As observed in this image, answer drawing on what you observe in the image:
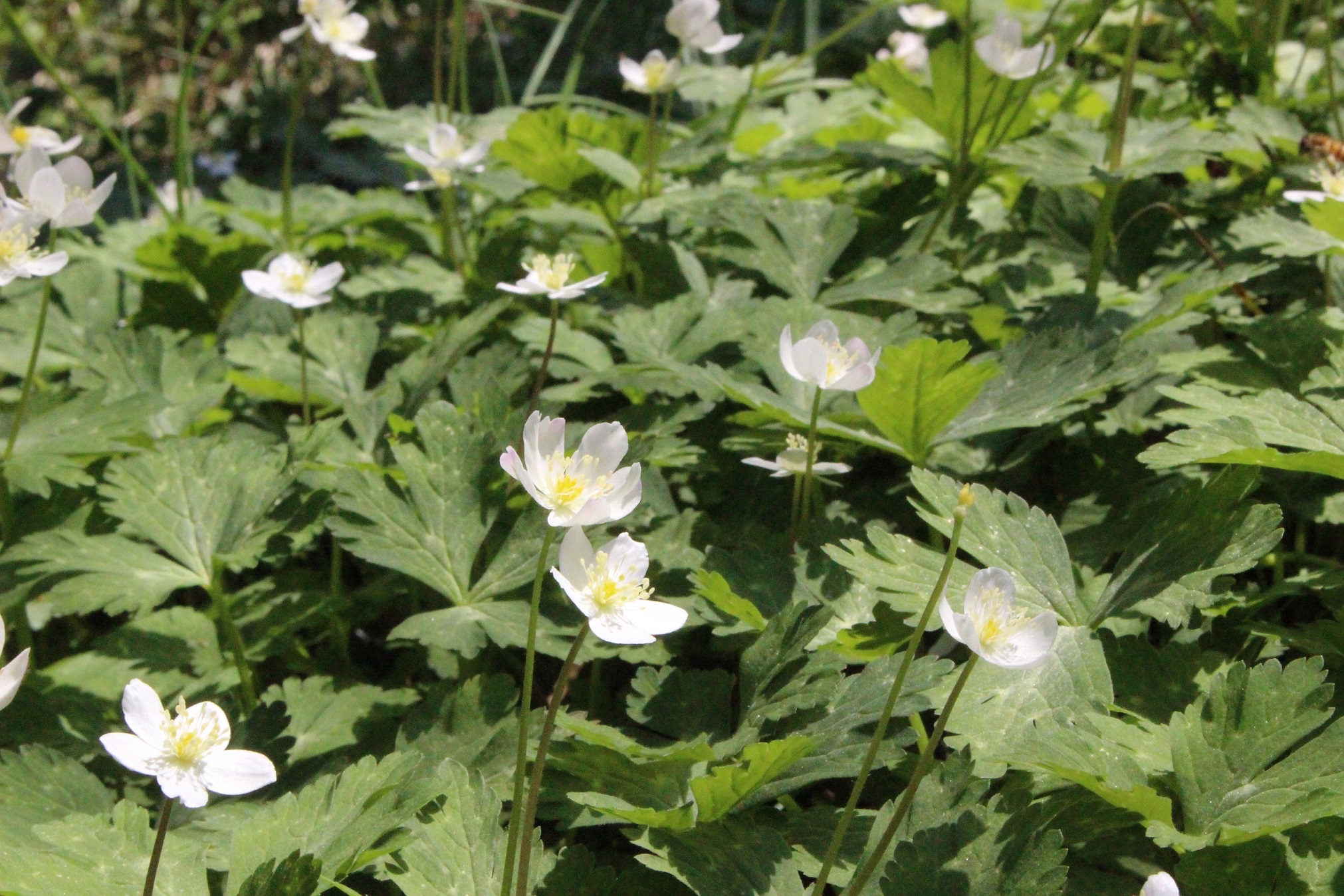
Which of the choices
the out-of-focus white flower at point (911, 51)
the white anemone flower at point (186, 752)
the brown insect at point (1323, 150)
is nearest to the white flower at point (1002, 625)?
the white anemone flower at point (186, 752)

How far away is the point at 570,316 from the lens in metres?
2.72

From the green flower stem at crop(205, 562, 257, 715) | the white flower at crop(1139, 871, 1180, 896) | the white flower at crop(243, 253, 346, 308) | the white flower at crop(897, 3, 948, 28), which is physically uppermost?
the white flower at crop(897, 3, 948, 28)

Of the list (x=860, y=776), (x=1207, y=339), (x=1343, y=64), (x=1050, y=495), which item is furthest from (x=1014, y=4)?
(x=860, y=776)

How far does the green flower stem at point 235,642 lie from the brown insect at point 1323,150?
2350 mm

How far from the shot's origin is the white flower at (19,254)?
1812 millimetres

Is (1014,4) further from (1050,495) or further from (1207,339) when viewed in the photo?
(1050,495)

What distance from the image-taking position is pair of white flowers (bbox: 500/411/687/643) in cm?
127

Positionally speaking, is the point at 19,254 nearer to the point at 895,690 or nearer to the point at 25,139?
the point at 25,139

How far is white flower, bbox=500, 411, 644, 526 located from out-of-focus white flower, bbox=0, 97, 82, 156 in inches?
58.8

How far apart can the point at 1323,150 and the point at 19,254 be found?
256 centimetres

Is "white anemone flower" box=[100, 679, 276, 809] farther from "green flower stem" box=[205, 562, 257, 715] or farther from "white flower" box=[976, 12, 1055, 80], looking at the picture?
"white flower" box=[976, 12, 1055, 80]

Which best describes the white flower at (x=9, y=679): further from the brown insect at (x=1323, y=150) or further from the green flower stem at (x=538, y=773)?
the brown insect at (x=1323, y=150)

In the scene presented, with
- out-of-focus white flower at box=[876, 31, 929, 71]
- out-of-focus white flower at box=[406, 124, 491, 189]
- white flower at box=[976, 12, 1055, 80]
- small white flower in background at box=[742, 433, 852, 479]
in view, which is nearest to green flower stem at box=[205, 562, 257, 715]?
small white flower in background at box=[742, 433, 852, 479]

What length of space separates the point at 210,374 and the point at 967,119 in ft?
5.77
